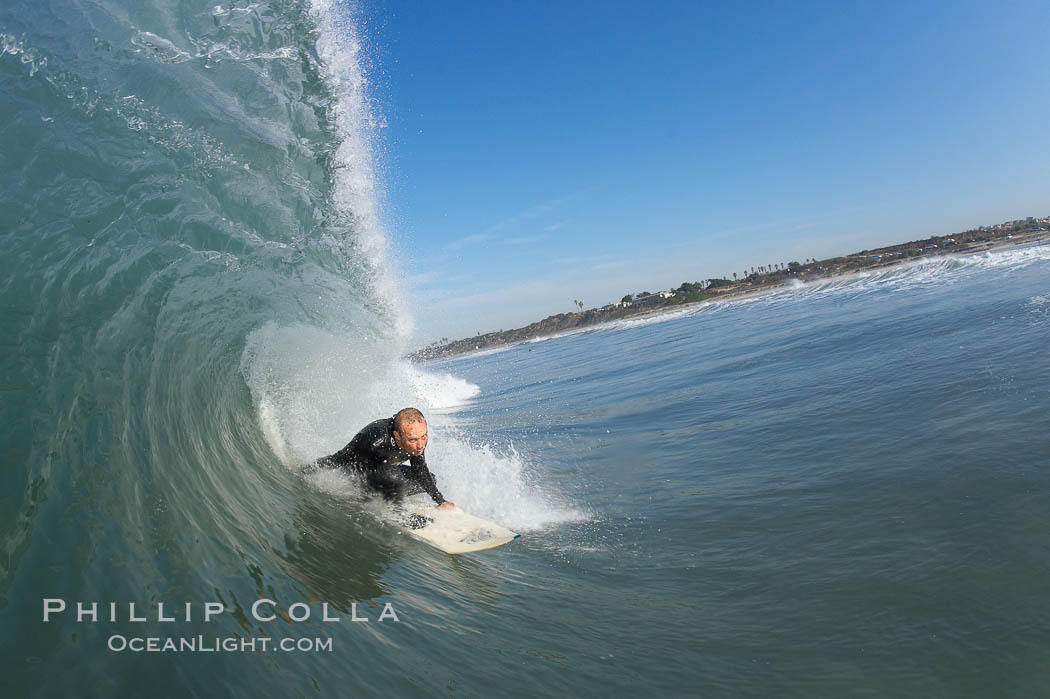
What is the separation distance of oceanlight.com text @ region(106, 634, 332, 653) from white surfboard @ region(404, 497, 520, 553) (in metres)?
2.57

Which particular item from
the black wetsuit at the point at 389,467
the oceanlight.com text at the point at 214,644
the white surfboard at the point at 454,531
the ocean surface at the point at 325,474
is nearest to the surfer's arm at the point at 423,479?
the black wetsuit at the point at 389,467

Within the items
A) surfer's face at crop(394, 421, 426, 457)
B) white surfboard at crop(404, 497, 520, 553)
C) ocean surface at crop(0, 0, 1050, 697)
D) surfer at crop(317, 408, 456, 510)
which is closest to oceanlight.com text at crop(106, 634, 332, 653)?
ocean surface at crop(0, 0, 1050, 697)

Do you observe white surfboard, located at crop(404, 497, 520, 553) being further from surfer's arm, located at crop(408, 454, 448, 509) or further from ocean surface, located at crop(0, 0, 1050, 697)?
ocean surface, located at crop(0, 0, 1050, 697)

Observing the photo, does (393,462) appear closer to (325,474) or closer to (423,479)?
(423,479)

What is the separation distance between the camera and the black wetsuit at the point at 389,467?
619 cm

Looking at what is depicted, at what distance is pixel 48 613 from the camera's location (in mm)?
2629

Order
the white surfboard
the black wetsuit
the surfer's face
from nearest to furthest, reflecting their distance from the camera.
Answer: the white surfboard → the surfer's face → the black wetsuit

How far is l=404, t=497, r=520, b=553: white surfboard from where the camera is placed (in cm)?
576

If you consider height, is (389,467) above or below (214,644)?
above

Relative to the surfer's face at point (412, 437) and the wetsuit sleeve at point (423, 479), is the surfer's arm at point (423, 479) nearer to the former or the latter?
the wetsuit sleeve at point (423, 479)

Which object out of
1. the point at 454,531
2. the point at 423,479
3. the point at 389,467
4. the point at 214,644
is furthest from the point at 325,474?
the point at 214,644

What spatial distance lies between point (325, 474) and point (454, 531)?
2102mm

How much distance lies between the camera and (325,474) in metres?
6.96

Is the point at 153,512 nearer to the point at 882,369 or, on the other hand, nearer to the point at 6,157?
the point at 6,157
